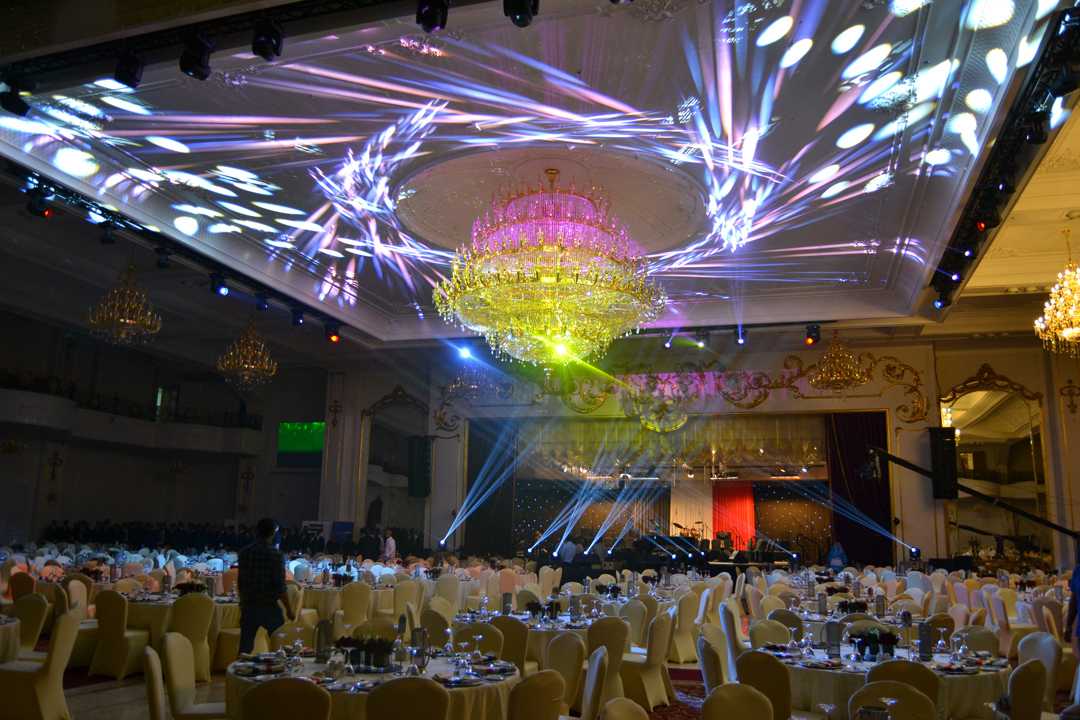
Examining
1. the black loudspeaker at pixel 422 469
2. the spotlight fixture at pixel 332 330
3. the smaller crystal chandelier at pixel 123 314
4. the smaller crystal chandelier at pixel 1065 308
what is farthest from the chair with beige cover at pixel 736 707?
the black loudspeaker at pixel 422 469

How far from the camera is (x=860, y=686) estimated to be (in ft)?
14.8

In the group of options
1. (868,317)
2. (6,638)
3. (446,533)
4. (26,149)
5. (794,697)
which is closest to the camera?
(794,697)

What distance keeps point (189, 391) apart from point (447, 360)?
848cm

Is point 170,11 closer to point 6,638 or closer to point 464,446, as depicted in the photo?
point 6,638

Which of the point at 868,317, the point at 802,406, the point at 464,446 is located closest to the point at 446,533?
the point at 464,446

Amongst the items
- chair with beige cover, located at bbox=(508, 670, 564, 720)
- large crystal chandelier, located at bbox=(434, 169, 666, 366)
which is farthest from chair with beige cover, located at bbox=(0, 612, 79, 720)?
large crystal chandelier, located at bbox=(434, 169, 666, 366)

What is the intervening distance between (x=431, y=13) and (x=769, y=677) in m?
4.09

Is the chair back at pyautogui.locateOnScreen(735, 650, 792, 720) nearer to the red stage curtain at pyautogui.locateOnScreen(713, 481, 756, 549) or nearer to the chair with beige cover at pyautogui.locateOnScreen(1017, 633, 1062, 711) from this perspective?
the chair with beige cover at pyautogui.locateOnScreen(1017, 633, 1062, 711)

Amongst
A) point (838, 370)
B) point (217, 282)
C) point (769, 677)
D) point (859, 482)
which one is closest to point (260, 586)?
point (769, 677)

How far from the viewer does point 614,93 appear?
6676 millimetres

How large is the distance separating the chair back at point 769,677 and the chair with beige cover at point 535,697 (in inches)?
48.5

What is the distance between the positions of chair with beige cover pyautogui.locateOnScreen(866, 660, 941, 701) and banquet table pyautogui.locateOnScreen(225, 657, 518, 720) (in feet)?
5.89

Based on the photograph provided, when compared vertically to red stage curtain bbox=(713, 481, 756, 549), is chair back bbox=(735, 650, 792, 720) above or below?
below

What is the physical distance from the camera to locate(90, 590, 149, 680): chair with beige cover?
23.4 ft
